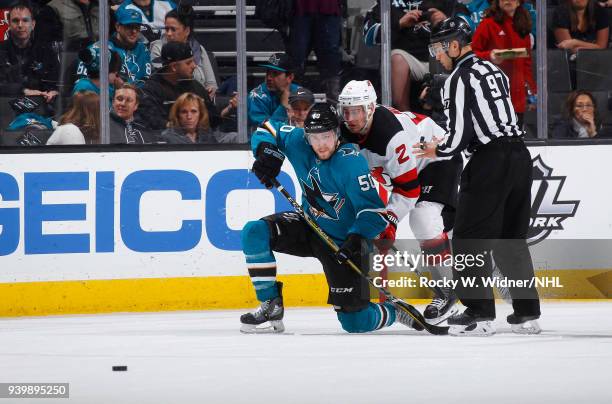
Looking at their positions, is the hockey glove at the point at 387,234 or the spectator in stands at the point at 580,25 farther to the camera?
the spectator in stands at the point at 580,25

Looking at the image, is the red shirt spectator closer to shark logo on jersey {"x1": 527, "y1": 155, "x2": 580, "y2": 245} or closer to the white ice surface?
shark logo on jersey {"x1": 527, "y1": 155, "x2": 580, "y2": 245}

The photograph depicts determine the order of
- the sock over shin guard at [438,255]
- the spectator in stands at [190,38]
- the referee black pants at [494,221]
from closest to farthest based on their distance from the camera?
the referee black pants at [494,221], the sock over shin guard at [438,255], the spectator in stands at [190,38]

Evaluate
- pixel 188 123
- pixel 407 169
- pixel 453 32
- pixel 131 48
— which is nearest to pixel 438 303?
pixel 407 169

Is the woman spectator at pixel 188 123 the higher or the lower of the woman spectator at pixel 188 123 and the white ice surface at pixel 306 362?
the higher

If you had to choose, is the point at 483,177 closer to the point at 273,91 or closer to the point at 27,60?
the point at 273,91

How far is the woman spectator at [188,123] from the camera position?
7805 mm

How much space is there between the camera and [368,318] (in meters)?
6.20

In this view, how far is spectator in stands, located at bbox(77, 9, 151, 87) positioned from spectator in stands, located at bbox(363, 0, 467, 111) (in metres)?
1.38

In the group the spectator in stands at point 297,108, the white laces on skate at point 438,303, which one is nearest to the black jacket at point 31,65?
the spectator in stands at point 297,108

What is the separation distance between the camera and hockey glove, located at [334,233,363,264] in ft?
19.6

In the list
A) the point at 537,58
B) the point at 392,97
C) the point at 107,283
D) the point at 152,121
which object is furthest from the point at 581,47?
the point at 107,283

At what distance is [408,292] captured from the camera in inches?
309

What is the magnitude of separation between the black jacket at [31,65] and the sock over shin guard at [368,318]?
2512 mm

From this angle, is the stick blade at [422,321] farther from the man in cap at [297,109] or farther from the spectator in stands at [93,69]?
the spectator in stands at [93,69]
